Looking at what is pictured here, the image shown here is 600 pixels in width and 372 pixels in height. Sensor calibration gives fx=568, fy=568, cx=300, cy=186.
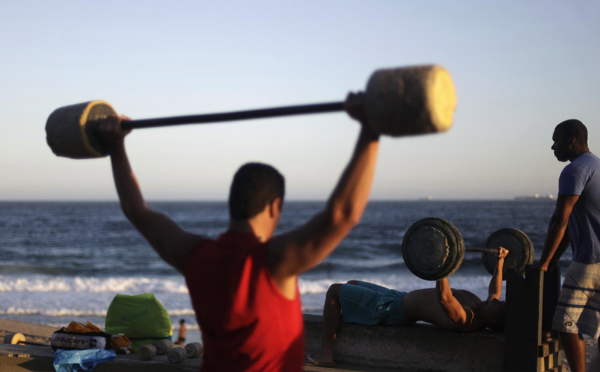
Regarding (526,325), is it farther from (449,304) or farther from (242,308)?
(242,308)

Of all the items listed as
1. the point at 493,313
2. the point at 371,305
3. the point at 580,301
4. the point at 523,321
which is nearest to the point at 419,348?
the point at 371,305

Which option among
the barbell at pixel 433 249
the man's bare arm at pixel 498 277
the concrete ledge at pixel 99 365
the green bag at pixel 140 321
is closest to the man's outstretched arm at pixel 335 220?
the barbell at pixel 433 249

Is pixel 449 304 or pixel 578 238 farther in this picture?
pixel 449 304

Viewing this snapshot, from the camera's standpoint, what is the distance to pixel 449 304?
4.19 meters

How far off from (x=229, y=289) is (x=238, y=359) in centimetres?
21

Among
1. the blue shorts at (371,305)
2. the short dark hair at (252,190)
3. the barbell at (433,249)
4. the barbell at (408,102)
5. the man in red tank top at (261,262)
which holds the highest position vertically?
the barbell at (408,102)

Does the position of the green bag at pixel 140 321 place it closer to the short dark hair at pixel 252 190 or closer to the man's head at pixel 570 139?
the man's head at pixel 570 139

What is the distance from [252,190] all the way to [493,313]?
3364 mm

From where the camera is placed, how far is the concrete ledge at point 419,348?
4.31 metres

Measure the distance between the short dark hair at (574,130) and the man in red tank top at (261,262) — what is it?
2908 mm

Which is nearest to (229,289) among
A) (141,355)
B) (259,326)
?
(259,326)

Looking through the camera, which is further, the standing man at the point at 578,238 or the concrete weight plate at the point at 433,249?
the concrete weight plate at the point at 433,249

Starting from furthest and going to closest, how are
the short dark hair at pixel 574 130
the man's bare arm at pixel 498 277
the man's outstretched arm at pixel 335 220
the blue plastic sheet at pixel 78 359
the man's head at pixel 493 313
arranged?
1. the man's bare arm at pixel 498 277
2. the man's head at pixel 493 313
3. the blue plastic sheet at pixel 78 359
4. the short dark hair at pixel 574 130
5. the man's outstretched arm at pixel 335 220

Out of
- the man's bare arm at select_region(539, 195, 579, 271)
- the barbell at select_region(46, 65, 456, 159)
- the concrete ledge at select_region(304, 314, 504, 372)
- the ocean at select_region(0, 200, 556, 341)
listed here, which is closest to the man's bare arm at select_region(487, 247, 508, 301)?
the concrete ledge at select_region(304, 314, 504, 372)
